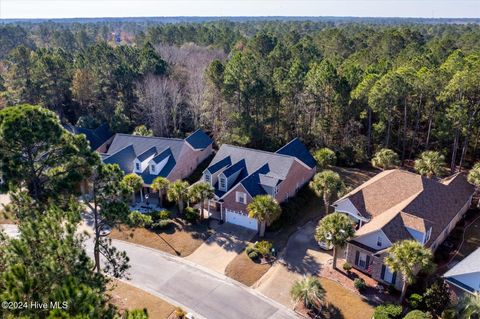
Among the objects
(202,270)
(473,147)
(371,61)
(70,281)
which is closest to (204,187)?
(202,270)

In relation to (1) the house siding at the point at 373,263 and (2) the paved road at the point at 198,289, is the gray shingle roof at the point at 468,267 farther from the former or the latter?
(2) the paved road at the point at 198,289

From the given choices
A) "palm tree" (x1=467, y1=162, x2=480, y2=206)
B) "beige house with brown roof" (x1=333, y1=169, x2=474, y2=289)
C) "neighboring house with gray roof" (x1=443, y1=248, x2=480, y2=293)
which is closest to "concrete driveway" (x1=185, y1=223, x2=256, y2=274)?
"beige house with brown roof" (x1=333, y1=169, x2=474, y2=289)

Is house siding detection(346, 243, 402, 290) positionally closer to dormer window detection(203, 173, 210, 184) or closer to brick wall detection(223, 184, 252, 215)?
brick wall detection(223, 184, 252, 215)

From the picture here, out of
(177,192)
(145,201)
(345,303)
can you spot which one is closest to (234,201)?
(177,192)

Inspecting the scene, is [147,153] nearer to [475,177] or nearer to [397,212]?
[397,212]

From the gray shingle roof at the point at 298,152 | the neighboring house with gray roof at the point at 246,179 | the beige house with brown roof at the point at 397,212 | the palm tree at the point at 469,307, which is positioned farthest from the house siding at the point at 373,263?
the gray shingle roof at the point at 298,152

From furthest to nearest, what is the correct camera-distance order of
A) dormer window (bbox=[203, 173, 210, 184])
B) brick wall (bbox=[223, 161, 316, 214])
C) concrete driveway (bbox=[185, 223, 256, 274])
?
dormer window (bbox=[203, 173, 210, 184]) → brick wall (bbox=[223, 161, 316, 214]) → concrete driveway (bbox=[185, 223, 256, 274])
